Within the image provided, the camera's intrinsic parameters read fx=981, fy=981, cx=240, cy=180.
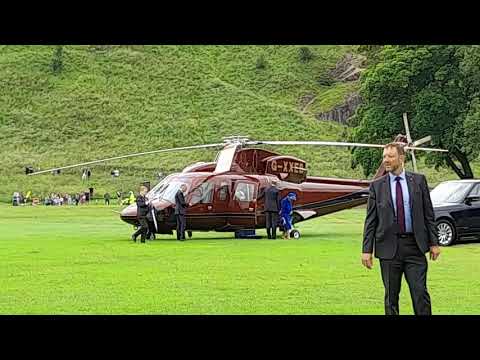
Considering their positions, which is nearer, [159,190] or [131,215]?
[131,215]

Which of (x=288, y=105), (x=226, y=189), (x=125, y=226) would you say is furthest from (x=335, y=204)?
(x=288, y=105)

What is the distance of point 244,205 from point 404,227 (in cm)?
1830

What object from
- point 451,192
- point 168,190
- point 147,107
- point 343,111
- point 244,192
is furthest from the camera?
point 147,107

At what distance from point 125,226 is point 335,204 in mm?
8961

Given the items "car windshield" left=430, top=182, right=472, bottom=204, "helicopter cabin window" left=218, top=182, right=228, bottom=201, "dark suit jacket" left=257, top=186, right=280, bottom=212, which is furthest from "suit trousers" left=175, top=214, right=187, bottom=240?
"car windshield" left=430, top=182, right=472, bottom=204

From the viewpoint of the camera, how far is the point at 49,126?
314 ft

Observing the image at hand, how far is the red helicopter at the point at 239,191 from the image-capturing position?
27.2 metres

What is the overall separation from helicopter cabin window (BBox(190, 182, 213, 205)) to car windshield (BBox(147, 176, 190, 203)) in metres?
0.29

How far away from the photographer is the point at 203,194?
2739 centimetres

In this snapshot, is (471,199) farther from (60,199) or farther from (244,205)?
(60,199)

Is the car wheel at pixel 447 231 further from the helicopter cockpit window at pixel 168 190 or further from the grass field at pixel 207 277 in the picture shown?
the helicopter cockpit window at pixel 168 190

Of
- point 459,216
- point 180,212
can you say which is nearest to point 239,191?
point 180,212

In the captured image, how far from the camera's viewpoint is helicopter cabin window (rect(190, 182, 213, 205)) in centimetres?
2722

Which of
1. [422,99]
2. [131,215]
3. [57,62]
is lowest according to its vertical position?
[131,215]
